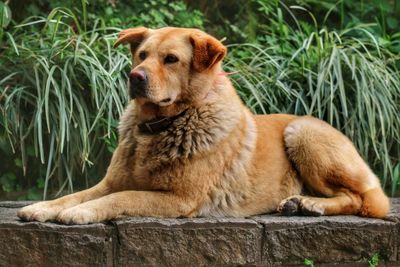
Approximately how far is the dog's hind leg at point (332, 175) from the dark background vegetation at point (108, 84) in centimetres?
132

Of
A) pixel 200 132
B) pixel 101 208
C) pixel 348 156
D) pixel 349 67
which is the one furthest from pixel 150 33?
pixel 349 67

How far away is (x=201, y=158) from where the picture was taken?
4.39 meters

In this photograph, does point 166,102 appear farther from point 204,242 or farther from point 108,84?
point 108,84

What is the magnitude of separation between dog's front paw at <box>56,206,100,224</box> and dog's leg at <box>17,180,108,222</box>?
95 mm

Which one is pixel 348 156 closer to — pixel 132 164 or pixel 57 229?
pixel 132 164

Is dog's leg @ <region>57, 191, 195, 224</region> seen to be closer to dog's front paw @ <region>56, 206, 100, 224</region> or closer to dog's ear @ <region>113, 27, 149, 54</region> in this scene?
dog's front paw @ <region>56, 206, 100, 224</region>

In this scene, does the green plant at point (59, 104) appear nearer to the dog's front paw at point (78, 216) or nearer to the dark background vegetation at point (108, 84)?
the dark background vegetation at point (108, 84)

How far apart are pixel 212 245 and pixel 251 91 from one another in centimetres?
222

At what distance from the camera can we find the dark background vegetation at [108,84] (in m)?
5.68

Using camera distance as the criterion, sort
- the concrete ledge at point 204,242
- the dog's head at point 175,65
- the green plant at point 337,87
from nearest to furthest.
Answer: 1. the concrete ledge at point 204,242
2. the dog's head at point 175,65
3. the green plant at point 337,87

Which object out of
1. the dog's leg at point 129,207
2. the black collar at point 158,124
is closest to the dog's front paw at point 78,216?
the dog's leg at point 129,207

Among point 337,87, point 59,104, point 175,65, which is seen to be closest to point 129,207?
point 175,65

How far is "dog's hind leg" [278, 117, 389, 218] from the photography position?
15.2ft

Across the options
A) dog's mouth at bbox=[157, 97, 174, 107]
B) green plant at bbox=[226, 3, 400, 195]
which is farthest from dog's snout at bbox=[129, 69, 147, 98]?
A: green plant at bbox=[226, 3, 400, 195]
